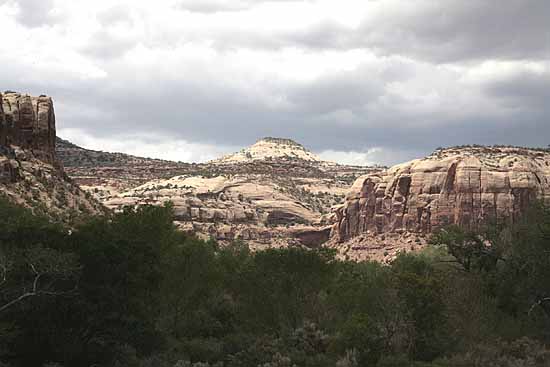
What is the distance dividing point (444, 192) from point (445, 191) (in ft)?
0.75

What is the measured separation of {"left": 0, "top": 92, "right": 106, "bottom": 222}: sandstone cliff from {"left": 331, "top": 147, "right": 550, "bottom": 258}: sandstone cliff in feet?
178

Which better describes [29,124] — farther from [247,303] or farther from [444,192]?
[444,192]

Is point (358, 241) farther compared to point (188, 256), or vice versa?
point (358, 241)

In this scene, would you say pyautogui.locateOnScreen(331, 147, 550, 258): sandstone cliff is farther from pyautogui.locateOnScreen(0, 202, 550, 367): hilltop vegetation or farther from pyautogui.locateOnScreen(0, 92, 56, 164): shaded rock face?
pyautogui.locateOnScreen(0, 92, 56, 164): shaded rock face

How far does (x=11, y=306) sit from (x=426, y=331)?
1940cm

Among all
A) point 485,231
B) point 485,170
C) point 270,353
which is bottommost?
point 270,353

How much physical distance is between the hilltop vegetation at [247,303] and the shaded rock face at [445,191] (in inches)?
2089

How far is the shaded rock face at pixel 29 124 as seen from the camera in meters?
59.5

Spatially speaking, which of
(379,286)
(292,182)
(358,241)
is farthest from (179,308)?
(292,182)

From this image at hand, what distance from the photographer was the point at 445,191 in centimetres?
10194

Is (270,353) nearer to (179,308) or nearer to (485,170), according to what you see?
(179,308)

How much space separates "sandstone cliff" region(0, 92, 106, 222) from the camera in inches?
2116

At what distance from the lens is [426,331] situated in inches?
1330

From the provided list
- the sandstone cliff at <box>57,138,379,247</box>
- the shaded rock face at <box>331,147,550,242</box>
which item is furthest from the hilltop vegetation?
the sandstone cliff at <box>57,138,379,247</box>
